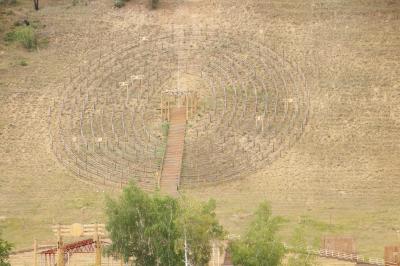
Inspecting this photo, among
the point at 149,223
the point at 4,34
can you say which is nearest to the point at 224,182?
the point at 149,223

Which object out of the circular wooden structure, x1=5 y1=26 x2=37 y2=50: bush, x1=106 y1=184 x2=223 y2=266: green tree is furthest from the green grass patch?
x1=106 y1=184 x2=223 y2=266: green tree

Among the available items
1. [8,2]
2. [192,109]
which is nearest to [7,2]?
[8,2]

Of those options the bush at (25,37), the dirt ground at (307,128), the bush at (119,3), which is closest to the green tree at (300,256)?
the dirt ground at (307,128)

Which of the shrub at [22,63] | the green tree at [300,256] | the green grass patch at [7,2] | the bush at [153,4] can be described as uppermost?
the green grass patch at [7,2]

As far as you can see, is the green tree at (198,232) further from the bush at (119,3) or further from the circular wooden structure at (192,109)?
the bush at (119,3)

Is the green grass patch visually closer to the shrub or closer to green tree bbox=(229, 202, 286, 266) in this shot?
the shrub

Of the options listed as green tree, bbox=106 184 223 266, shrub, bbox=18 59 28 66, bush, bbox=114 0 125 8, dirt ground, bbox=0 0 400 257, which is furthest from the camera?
bush, bbox=114 0 125 8

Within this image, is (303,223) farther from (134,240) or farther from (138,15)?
(138,15)
